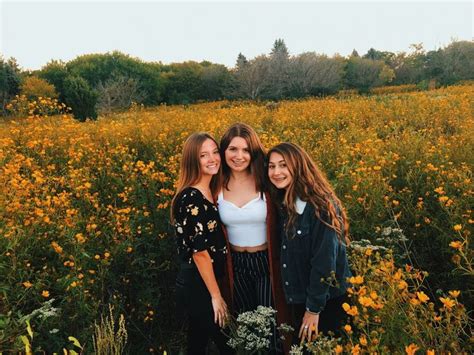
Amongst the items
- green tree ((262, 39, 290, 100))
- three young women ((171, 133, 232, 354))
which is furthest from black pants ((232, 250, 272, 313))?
green tree ((262, 39, 290, 100))

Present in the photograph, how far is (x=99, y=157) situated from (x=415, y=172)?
3.61m

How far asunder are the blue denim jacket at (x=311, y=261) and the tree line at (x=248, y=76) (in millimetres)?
21522

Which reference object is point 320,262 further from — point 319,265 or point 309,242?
point 309,242

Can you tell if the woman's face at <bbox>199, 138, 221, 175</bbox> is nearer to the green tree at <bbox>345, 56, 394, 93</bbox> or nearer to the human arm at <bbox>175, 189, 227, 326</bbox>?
the human arm at <bbox>175, 189, 227, 326</bbox>

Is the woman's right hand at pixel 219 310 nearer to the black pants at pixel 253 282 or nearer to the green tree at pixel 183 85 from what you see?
the black pants at pixel 253 282

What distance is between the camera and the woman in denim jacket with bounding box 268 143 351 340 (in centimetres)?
219

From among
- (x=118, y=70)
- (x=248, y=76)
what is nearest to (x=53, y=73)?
(x=118, y=70)

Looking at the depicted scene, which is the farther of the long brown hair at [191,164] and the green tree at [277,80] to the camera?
the green tree at [277,80]

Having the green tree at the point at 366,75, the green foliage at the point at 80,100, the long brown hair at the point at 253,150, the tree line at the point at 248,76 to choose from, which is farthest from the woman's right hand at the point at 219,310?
the green tree at the point at 366,75

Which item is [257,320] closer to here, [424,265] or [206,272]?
[206,272]

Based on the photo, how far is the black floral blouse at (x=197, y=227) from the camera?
2.36 meters

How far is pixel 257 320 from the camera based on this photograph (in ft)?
6.73

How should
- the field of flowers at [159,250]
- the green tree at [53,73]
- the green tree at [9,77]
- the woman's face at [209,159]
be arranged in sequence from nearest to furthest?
the field of flowers at [159,250], the woman's face at [209,159], the green tree at [9,77], the green tree at [53,73]

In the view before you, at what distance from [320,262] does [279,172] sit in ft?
1.95
